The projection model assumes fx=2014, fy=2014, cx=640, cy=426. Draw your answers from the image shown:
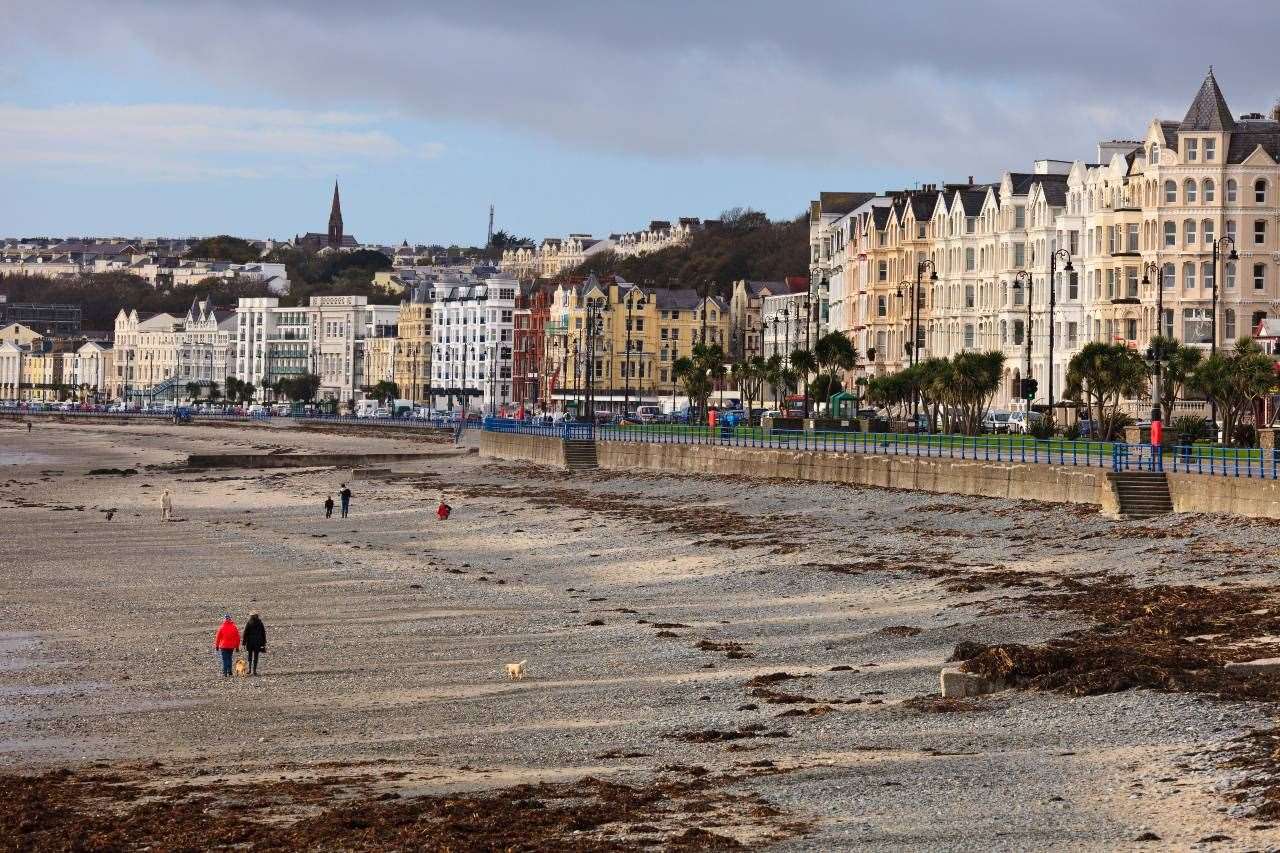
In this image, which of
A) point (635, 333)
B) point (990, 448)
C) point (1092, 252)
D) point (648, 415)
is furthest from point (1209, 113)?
Answer: point (635, 333)

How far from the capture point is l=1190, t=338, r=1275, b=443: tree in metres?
57.4

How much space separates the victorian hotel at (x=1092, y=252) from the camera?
263 ft

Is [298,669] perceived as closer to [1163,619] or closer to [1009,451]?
[1163,619]

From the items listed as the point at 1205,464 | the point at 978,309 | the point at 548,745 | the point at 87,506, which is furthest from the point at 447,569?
the point at 978,309

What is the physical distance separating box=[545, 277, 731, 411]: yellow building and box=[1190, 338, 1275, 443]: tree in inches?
4351

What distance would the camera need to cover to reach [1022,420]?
80.3m

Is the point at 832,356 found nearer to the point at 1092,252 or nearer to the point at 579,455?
the point at 1092,252

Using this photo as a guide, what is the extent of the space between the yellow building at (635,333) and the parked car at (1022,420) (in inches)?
3411

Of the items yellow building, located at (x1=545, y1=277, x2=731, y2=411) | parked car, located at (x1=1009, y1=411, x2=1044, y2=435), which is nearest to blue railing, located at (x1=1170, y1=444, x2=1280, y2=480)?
parked car, located at (x1=1009, y1=411, x2=1044, y2=435)

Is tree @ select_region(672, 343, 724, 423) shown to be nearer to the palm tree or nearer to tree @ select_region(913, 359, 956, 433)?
tree @ select_region(913, 359, 956, 433)

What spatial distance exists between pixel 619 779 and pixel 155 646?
13694 mm

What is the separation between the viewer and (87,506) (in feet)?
224

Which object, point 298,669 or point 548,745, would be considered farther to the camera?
point 298,669

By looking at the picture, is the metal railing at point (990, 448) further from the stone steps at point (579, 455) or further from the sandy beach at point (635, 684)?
the sandy beach at point (635, 684)
